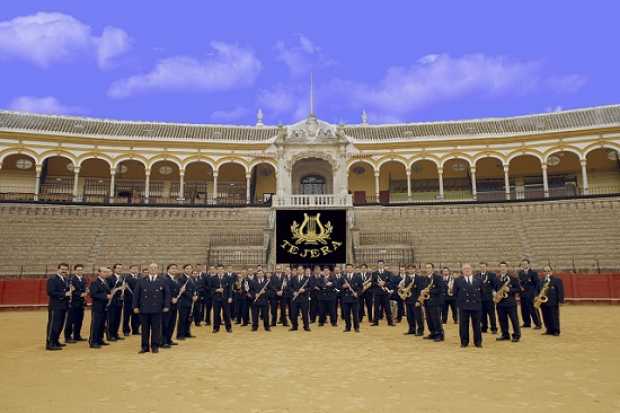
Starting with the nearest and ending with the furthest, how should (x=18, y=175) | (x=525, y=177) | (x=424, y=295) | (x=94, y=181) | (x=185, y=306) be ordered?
(x=424, y=295) < (x=185, y=306) < (x=18, y=175) < (x=94, y=181) < (x=525, y=177)

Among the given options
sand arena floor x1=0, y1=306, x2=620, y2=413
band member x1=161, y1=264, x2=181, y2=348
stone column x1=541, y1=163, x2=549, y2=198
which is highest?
stone column x1=541, y1=163, x2=549, y2=198

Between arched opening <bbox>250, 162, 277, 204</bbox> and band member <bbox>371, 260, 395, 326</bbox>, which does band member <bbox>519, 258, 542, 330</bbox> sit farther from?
arched opening <bbox>250, 162, 277, 204</bbox>

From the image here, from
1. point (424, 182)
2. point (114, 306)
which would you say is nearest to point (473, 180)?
point (424, 182)

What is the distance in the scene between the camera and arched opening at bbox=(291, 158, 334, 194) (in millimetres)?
30766

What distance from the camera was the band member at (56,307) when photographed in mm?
8805

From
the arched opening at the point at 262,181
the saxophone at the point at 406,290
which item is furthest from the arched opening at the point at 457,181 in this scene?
the saxophone at the point at 406,290

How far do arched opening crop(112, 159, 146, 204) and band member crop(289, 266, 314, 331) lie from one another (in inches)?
869

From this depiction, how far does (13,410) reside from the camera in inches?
190

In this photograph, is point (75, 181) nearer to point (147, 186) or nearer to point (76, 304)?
point (147, 186)

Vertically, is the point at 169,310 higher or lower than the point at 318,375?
higher

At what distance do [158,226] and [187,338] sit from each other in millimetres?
14986

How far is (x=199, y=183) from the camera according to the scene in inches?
1284

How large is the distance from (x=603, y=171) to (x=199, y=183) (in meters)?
28.9

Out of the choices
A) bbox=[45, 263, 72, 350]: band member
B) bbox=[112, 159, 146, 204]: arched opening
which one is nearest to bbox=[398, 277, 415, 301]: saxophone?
bbox=[45, 263, 72, 350]: band member
